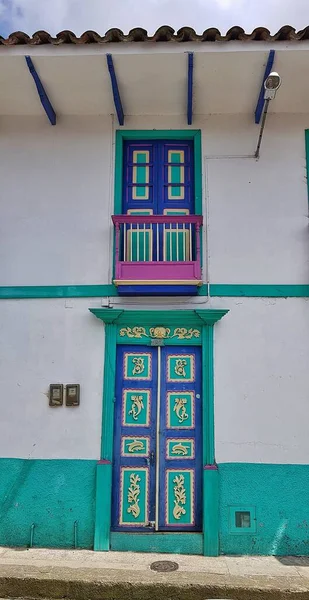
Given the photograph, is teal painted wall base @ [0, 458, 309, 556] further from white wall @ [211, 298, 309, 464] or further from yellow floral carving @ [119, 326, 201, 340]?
yellow floral carving @ [119, 326, 201, 340]

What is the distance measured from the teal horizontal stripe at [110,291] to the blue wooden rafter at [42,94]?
2.37 m

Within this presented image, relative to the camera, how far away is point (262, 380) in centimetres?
585

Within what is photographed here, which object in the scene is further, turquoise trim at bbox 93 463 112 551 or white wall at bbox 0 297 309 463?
white wall at bbox 0 297 309 463

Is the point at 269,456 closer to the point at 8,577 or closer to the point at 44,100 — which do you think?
the point at 8,577

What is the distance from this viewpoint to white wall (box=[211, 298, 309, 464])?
224 inches

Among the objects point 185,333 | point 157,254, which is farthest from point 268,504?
point 157,254

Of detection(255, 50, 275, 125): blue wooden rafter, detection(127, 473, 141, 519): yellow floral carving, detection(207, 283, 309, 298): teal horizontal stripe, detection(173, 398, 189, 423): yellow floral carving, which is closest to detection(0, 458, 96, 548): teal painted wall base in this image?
detection(127, 473, 141, 519): yellow floral carving

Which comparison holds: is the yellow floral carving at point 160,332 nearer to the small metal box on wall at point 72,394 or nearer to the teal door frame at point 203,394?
the teal door frame at point 203,394

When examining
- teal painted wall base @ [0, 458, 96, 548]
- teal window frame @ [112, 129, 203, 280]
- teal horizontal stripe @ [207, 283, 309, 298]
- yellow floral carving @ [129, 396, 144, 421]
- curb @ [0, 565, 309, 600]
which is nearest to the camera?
curb @ [0, 565, 309, 600]

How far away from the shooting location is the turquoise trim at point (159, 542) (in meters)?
5.46

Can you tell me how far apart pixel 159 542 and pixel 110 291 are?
118 inches

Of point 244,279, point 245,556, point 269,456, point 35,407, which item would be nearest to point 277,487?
point 269,456

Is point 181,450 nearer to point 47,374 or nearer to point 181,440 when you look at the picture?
point 181,440

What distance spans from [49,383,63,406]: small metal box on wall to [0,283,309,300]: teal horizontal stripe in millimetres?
1126
